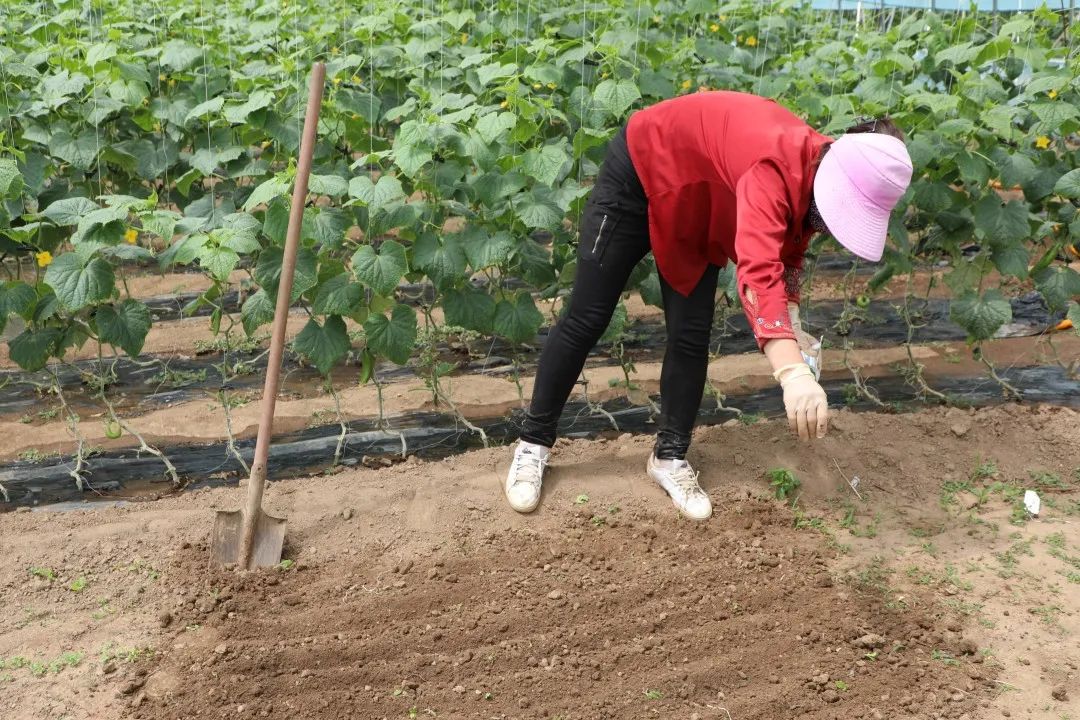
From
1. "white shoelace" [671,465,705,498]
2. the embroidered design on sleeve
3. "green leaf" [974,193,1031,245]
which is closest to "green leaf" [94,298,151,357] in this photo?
"white shoelace" [671,465,705,498]

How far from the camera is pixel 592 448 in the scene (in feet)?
13.0

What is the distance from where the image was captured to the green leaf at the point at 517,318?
3.76 m

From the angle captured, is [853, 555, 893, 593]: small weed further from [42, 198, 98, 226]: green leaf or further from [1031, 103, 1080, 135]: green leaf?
[42, 198, 98, 226]: green leaf

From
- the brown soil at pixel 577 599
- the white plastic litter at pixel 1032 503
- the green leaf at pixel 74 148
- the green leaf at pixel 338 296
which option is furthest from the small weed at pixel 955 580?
the green leaf at pixel 74 148

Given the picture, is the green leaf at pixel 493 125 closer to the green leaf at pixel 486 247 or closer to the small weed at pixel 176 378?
the green leaf at pixel 486 247

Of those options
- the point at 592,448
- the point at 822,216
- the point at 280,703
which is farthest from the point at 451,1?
the point at 280,703

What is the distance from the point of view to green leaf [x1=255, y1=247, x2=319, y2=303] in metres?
3.41

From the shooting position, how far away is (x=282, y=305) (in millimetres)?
3039

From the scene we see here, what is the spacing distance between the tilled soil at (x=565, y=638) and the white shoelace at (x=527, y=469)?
0.19 meters

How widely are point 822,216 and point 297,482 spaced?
212 cm

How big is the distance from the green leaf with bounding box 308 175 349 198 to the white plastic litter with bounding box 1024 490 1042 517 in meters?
2.57

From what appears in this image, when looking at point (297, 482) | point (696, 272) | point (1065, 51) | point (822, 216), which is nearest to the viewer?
point (822, 216)

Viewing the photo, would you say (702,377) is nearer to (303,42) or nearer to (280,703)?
(280,703)

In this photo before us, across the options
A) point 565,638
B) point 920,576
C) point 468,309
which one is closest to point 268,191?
point 468,309
